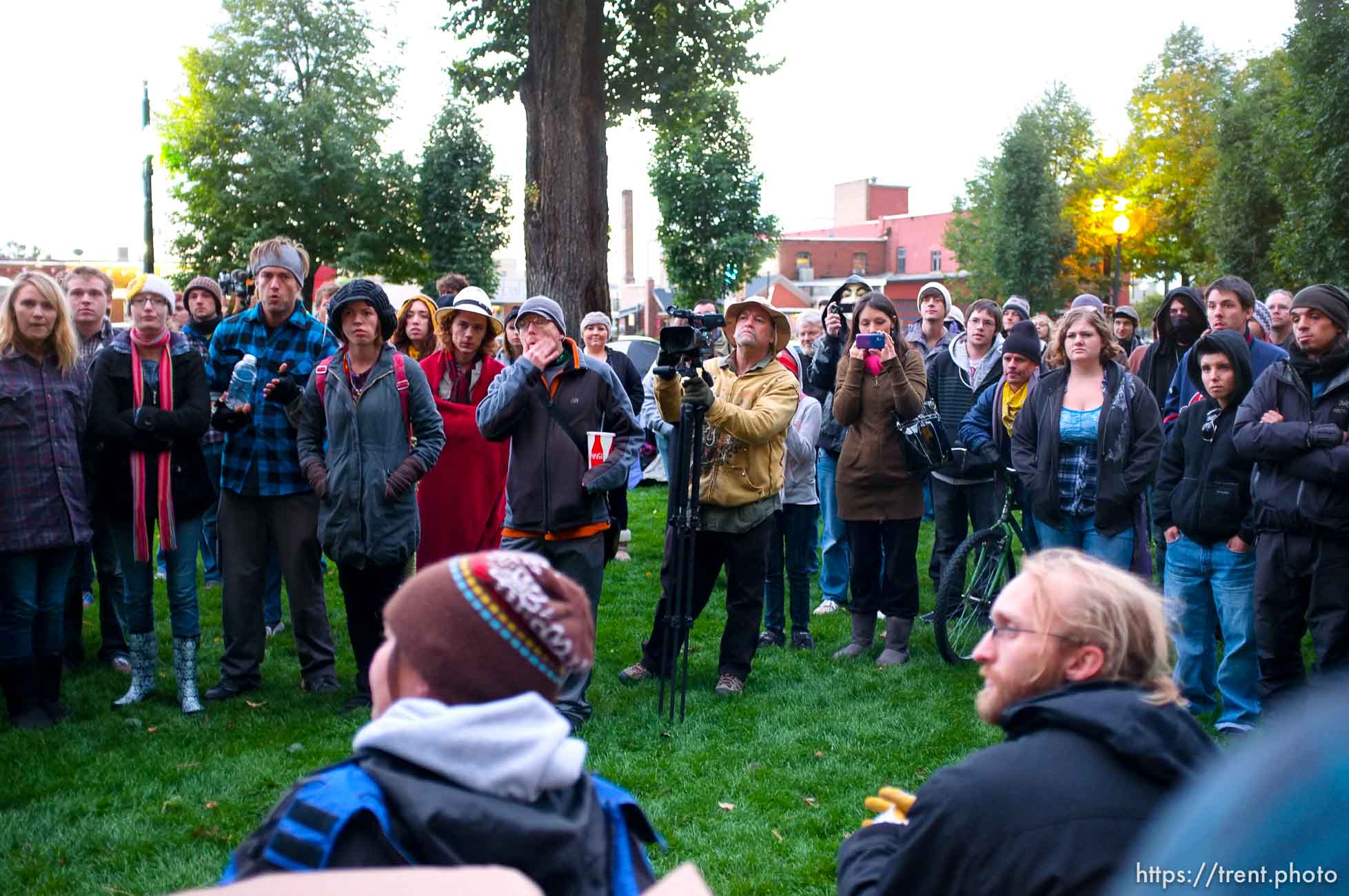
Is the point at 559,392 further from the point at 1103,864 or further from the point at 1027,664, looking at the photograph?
the point at 1103,864

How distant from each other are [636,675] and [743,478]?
1390mm

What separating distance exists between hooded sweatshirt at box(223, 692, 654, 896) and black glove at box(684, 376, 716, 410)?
13.6 ft

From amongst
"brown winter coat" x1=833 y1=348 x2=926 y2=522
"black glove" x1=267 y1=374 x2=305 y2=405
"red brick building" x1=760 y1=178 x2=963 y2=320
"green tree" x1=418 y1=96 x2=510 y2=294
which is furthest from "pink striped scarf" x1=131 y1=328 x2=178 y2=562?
"red brick building" x1=760 y1=178 x2=963 y2=320

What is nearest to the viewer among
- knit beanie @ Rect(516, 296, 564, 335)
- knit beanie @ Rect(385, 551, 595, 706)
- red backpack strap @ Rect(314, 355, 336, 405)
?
knit beanie @ Rect(385, 551, 595, 706)

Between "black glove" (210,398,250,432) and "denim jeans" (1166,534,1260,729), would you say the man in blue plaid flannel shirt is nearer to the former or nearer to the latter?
"black glove" (210,398,250,432)

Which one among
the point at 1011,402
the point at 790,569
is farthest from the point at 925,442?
the point at 790,569

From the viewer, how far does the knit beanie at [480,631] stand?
1.95 metres

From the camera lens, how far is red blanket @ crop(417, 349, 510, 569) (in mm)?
7164

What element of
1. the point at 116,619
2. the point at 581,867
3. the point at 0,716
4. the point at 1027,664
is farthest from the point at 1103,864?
the point at 116,619

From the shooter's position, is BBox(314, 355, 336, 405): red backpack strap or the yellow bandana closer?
BBox(314, 355, 336, 405): red backpack strap

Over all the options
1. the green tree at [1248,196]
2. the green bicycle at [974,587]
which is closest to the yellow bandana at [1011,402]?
the green bicycle at [974,587]

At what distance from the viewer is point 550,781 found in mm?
1905

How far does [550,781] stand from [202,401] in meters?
5.10

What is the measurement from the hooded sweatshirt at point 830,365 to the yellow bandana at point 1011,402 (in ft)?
3.30
